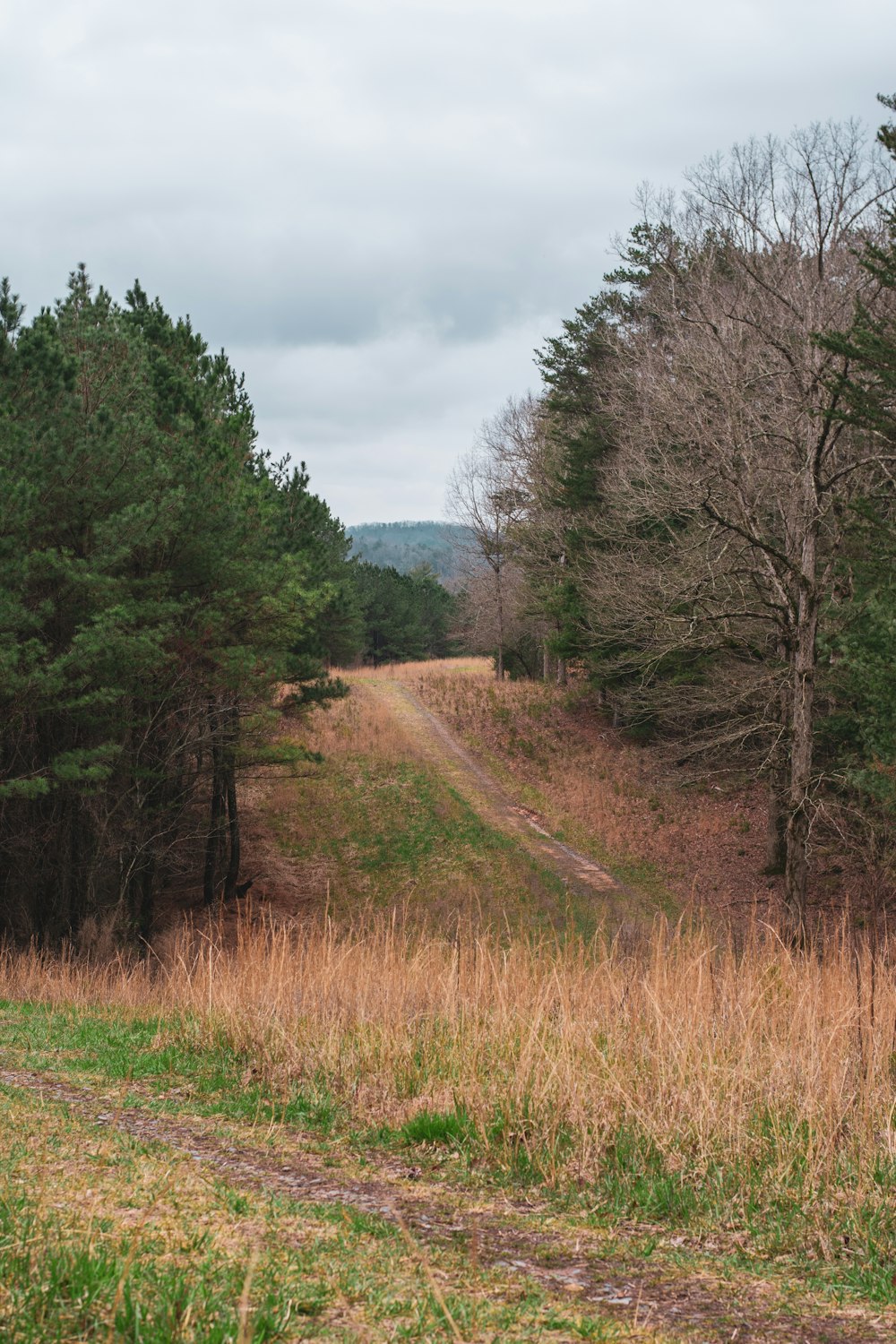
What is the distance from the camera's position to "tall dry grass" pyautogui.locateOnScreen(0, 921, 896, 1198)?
448 centimetres

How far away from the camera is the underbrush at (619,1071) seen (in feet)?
13.3

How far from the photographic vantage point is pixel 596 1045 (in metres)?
5.50

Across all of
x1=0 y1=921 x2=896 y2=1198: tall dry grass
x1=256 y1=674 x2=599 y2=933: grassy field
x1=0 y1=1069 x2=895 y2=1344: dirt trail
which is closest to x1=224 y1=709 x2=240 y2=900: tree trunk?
x1=256 y1=674 x2=599 y2=933: grassy field

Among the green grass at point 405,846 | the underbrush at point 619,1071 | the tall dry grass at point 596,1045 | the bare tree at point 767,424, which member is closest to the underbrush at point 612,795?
the green grass at point 405,846

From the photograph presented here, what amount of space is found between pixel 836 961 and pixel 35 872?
14.6 metres

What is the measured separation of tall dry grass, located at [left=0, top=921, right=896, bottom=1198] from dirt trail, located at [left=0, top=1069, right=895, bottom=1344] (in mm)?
626

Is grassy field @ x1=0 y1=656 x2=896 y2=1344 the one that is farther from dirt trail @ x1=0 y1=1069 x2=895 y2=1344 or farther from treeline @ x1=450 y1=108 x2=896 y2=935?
treeline @ x1=450 y1=108 x2=896 y2=935

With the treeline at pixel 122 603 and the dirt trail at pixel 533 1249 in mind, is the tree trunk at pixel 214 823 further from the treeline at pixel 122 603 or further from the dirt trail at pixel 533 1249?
the dirt trail at pixel 533 1249

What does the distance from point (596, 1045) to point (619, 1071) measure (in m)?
0.48

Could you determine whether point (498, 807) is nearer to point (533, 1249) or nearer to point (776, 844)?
point (776, 844)

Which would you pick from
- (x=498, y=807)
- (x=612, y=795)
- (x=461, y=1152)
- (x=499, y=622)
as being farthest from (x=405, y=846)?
(x=461, y=1152)

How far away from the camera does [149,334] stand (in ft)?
59.7

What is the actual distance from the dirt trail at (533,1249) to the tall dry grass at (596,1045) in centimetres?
63

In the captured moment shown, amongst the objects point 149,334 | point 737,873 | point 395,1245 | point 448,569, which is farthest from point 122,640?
point 448,569
